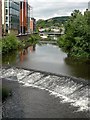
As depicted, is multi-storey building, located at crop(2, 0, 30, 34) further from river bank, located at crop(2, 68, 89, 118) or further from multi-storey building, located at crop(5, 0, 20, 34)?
river bank, located at crop(2, 68, 89, 118)

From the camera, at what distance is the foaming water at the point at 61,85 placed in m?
22.4

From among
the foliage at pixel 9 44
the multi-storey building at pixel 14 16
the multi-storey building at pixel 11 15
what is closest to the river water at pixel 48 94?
the foliage at pixel 9 44

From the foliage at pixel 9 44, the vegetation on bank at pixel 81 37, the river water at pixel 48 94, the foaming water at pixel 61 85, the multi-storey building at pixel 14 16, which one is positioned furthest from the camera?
the multi-storey building at pixel 14 16

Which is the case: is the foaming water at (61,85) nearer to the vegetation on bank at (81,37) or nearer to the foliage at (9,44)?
the vegetation on bank at (81,37)

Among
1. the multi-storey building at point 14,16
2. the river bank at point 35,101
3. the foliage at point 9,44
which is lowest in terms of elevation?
the river bank at point 35,101

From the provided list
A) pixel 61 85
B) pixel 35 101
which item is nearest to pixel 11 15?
pixel 61 85

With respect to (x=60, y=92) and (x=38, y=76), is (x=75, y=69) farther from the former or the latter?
(x=60, y=92)

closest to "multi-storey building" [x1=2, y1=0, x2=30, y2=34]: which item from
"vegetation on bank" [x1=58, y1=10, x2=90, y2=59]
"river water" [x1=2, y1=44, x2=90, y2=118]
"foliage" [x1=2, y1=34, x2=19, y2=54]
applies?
"foliage" [x1=2, y1=34, x2=19, y2=54]

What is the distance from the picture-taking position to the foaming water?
22.4 meters

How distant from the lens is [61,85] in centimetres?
2636

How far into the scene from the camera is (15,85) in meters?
27.7

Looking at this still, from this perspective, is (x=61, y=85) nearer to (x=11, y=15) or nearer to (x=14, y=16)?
(x=11, y=15)

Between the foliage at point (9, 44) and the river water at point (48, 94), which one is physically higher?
the foliage at point (9, 44)

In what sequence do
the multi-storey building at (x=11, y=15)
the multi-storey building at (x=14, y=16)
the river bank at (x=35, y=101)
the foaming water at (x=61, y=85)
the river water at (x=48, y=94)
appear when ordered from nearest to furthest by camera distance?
the river bank at (x=35, y=101) → the river water at (x=48, y=94) → the foaming water at (x=61, y=85) → the multi-storey building at (x=14, y=16) → the multi-storey building at (x=11, y=15)
